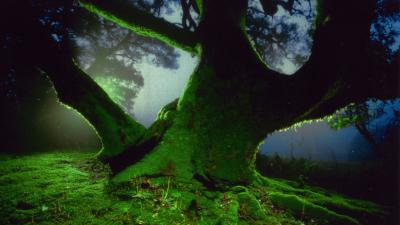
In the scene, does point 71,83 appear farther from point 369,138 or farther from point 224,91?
point 369,138

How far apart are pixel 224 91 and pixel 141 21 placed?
2.43 metres

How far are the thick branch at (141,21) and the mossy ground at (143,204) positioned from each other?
316 cm

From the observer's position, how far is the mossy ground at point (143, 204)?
3221 mm

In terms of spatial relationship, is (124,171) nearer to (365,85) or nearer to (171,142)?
(171,142)

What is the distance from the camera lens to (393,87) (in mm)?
4531

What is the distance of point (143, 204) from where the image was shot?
11.8 feet

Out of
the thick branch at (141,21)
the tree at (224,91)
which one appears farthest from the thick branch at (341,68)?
the thick branch at (141,21)

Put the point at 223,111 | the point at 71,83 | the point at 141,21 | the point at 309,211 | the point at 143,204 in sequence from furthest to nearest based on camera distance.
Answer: the point at 141,21
the point at 223,111
the point at 71,83
the point at 309,211
the point at 143,204

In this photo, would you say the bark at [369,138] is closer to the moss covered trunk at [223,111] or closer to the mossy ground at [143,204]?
the mossy ground at [143,204]

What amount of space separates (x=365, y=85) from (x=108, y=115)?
4551 millimetres

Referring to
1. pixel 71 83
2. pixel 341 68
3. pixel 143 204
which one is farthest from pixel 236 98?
pixel 71 83

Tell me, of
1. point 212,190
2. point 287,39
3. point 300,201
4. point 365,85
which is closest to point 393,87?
point 365,85

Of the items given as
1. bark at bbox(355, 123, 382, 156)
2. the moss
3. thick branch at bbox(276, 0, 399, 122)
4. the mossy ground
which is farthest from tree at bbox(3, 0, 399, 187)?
bark at bbox(355, 123, 382, 156)

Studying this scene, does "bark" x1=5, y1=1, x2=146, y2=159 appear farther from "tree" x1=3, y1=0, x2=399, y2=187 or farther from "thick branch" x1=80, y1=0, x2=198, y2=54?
"thick branch" x1=80, y1=0, x2=198, y2=54
